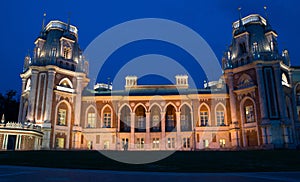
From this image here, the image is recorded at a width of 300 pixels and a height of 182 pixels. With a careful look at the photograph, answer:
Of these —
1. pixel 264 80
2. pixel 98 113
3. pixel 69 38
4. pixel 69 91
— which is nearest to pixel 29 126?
pixel 69 91

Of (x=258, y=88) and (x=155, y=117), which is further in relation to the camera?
(x=155, y=117)

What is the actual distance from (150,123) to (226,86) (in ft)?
53.0

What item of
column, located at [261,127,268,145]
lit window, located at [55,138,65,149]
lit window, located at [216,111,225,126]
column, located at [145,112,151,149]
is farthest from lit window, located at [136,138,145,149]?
column, located at [261,127,268,145]

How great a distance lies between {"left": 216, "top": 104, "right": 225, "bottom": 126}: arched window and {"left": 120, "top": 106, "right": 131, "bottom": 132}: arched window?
16.5 metres

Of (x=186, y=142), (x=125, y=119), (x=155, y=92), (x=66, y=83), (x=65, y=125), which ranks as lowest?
(x=186, y=142)

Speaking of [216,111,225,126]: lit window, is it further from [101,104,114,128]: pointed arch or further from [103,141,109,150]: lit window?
[103,141,109,150]: lit window

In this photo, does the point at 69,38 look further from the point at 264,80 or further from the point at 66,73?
the point at 264,80

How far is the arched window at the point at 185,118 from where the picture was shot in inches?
1852

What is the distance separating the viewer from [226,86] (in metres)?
47.6

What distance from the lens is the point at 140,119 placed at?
4834cm

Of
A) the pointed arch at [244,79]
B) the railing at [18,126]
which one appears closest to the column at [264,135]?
the pointed arch at [244,79]

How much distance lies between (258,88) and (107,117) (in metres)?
27.5

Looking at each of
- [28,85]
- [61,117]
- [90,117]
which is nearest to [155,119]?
[90,117]

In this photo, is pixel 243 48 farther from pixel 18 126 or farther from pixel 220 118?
pixel 18 126
